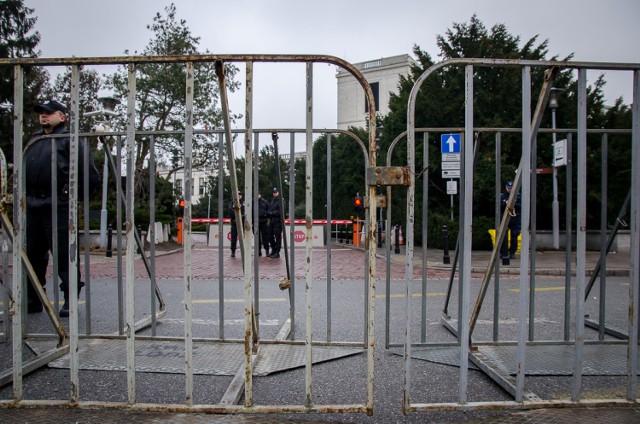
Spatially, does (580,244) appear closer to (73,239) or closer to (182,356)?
(73,239)

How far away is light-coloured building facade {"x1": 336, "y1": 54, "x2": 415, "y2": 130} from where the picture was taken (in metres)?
56.7

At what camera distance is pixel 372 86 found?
57.9 m

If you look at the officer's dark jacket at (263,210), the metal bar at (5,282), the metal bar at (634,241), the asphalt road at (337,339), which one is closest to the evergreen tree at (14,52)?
the officer's dark jacket at (263,210)

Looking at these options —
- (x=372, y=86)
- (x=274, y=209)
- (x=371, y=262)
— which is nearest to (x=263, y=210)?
(x=274, y=209)

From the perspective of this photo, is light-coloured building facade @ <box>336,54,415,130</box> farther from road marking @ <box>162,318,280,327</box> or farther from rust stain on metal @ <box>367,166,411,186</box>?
rust stain on metal @ <box>367,166,411,186</box>

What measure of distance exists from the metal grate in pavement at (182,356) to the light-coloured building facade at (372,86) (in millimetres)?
53728

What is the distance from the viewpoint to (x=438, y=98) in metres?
20.9

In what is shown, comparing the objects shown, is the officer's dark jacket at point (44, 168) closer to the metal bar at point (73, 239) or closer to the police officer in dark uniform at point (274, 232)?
the metal bar at point (73, 239)

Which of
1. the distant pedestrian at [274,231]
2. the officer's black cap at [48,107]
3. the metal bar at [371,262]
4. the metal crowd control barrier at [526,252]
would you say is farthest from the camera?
the distant pedestrian at [274,231]

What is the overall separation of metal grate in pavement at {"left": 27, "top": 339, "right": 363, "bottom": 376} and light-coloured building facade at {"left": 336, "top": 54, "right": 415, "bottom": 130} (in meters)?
53.7

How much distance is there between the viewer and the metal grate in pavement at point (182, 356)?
3.50m

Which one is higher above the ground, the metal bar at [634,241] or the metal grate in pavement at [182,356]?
the metal bar at [634,241]

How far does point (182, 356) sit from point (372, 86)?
56.9 meters

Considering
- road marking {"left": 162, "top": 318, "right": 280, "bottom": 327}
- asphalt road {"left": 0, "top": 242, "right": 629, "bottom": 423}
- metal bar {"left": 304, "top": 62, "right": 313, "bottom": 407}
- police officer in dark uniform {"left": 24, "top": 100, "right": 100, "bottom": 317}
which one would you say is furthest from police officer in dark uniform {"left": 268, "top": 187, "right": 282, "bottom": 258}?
metal bar {"left": 304, "top": 62, "right": 313, "bottom": 407}
